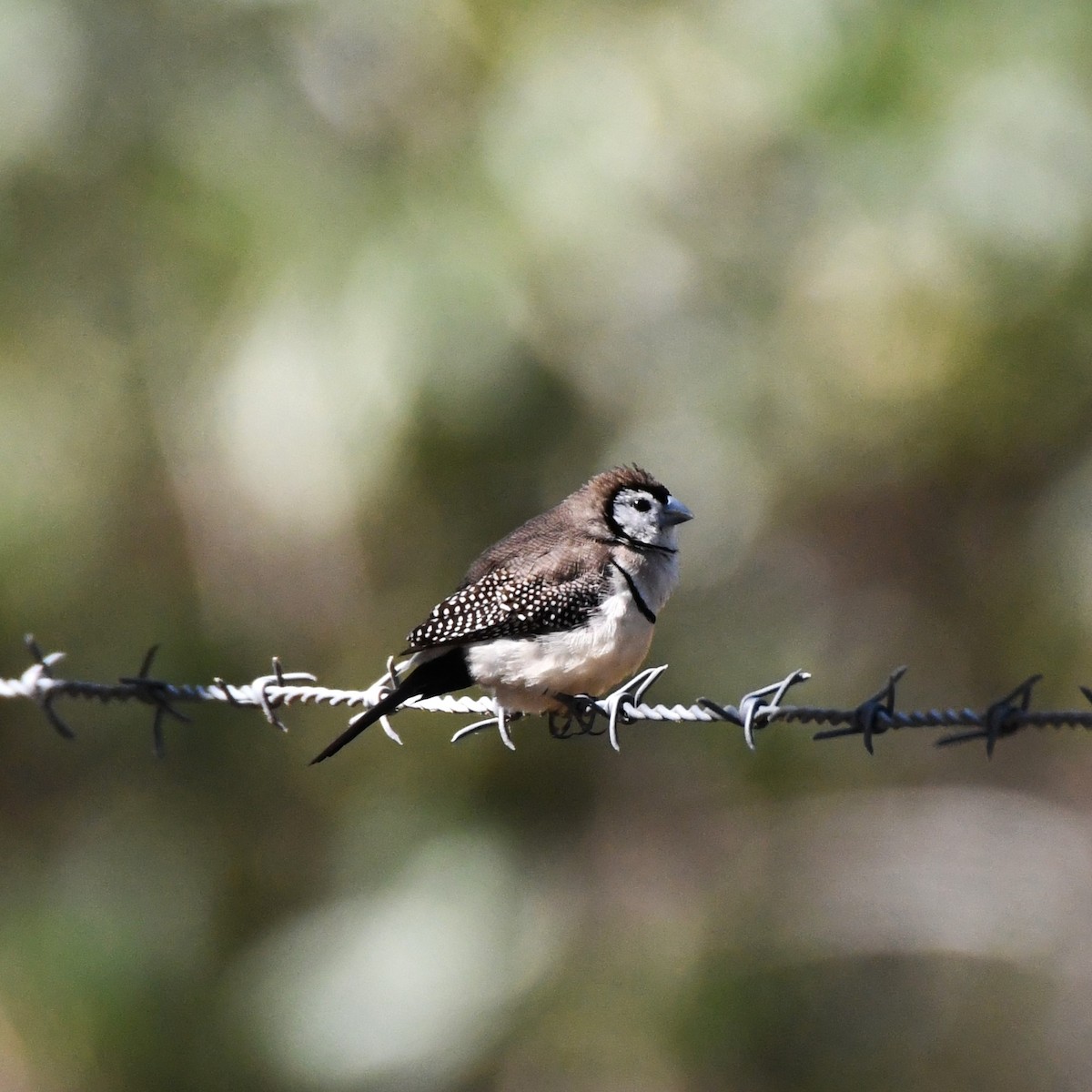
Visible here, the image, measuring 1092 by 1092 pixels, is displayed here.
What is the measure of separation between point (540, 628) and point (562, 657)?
0.40 ft

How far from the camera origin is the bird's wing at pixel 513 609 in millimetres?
4883

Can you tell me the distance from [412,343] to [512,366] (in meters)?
0.62

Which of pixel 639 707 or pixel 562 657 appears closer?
pixel 639 707

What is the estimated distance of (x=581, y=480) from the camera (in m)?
9.37

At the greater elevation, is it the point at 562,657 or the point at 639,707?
the point at 562,657

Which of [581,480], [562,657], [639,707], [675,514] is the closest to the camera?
[639,707]

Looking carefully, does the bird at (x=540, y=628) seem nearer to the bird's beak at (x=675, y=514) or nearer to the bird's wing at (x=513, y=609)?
the bird's wing at (x=513, y=609)

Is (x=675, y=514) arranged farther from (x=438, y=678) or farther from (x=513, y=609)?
(x=438, y=678)

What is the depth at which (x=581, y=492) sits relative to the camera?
561 centimetres

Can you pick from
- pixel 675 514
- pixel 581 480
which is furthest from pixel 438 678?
pixel 581 480

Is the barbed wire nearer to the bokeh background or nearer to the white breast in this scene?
the white breast

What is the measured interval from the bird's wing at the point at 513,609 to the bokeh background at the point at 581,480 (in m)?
3.68

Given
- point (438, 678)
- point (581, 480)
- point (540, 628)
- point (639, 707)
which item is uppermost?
point (581, 480)

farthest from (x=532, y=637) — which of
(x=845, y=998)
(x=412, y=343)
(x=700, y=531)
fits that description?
(x=845, y=998)
